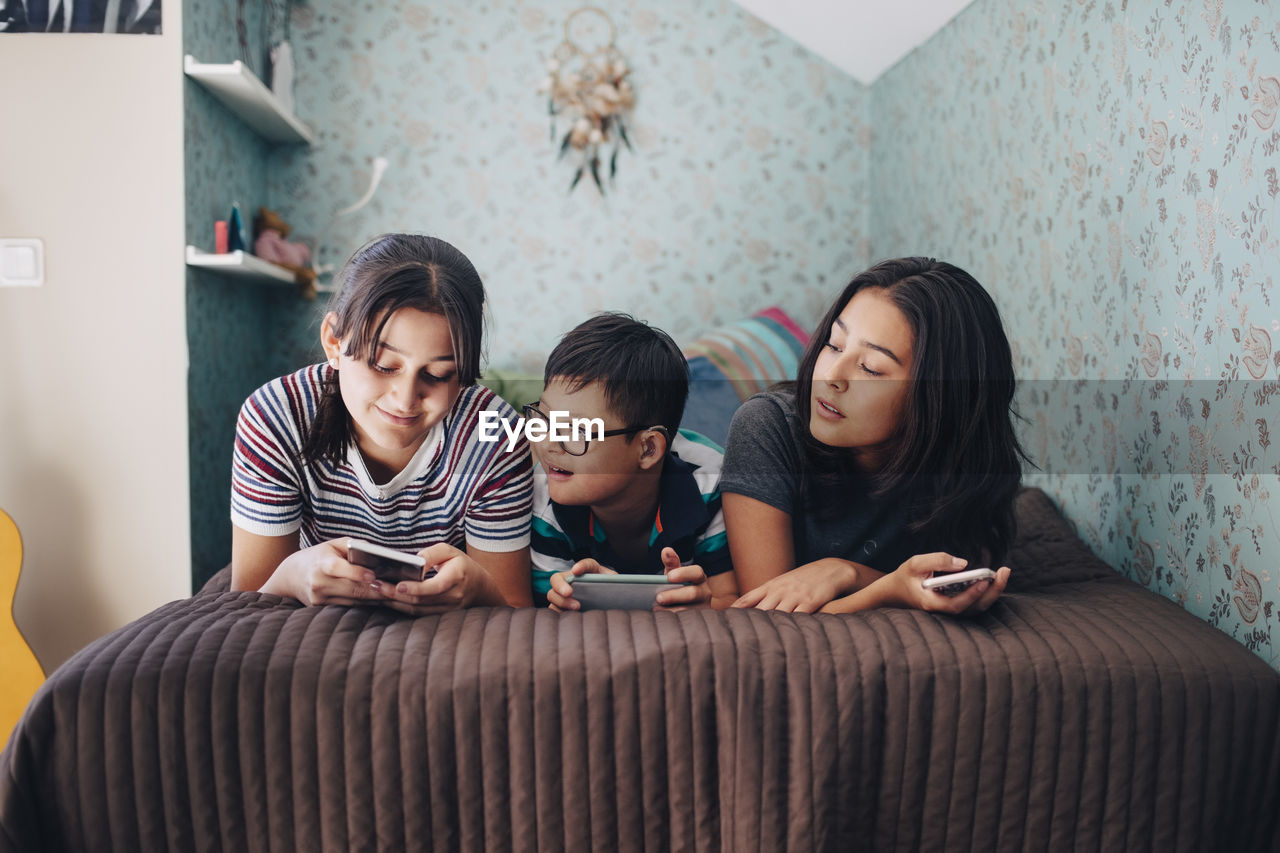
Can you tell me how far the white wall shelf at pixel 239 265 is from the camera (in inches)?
55.7

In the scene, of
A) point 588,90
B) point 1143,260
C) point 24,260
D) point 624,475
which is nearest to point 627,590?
point 624,475

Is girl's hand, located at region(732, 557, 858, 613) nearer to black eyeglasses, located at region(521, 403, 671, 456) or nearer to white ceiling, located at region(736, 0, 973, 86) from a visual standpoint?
black eyeglasses, located at region(521, 403, 671, 456)

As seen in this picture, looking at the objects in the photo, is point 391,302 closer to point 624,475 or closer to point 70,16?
point 624,475

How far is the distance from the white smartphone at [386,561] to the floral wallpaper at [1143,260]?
84cm

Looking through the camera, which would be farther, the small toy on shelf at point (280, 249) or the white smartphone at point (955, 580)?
the small toy on shelf at point (280, 249)

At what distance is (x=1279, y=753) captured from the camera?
713 millimetres

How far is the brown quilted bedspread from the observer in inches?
26.0

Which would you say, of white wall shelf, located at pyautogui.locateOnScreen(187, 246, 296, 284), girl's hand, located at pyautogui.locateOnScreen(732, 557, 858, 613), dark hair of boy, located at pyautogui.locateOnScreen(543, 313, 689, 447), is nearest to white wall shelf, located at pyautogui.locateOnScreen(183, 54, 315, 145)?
white wall shelf, located at pyautogui.locateOnScreen(187, 246, 296, 284)

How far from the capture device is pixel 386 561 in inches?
28.7

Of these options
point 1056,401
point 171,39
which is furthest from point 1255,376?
point 171,39

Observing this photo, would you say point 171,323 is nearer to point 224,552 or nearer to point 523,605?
point 224,552

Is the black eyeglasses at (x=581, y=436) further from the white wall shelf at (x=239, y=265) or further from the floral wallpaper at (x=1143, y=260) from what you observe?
the white wall shelf at (x=239, y=265)

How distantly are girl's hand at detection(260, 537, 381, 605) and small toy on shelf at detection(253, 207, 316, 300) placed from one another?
108cm

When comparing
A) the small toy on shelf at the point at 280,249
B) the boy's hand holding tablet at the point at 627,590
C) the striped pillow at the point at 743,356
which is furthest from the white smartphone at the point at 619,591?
the small toy on shelf at the point at 280,249
